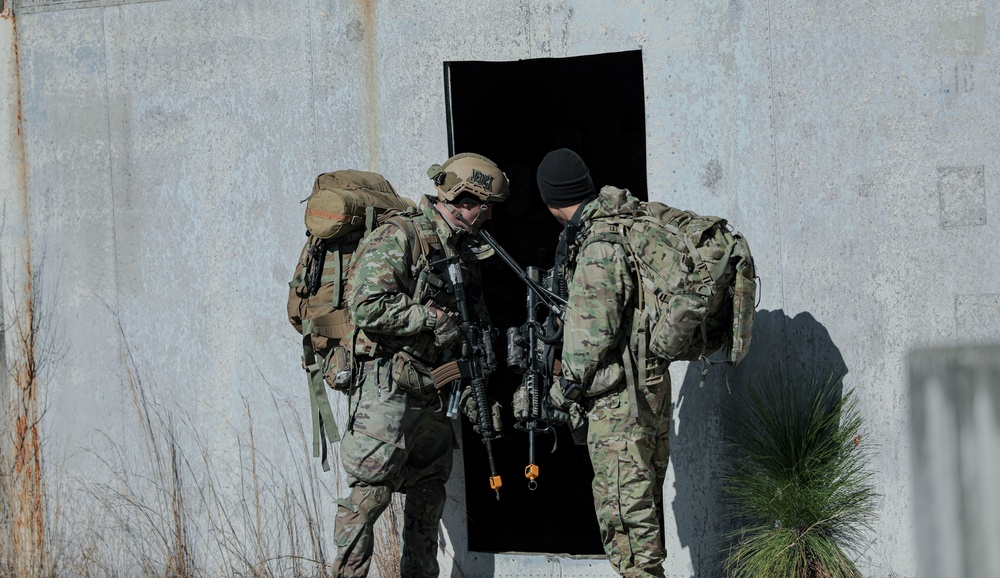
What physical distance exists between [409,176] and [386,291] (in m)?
1.07

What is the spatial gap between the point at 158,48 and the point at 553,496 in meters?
3.48

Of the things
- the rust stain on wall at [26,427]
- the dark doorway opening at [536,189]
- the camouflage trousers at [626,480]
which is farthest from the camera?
the dark doorway opening at [536,189]

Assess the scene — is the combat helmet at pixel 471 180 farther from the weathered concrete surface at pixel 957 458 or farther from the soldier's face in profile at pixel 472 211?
the weathered concrete surface at pixel 957 458

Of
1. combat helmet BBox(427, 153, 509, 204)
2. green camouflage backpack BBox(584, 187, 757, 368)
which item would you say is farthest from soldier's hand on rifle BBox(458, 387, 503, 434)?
combat helmet BBox(427, 153, 509, 204)

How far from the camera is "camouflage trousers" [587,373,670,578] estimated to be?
14.3 feet

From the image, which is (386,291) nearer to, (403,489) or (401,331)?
(401,331)

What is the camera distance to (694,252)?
169 inches

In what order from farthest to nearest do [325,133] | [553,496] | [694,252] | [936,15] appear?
[553,496], [325,133], [936,15], [694,252]

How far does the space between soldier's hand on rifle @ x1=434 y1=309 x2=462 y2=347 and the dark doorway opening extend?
1.87m

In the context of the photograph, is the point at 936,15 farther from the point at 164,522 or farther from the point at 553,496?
the point at 164,522

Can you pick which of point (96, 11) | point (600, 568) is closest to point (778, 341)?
point (600, 568)

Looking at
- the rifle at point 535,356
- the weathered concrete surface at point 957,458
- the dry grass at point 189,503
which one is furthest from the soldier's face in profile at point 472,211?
the weathered concrete surface at point 957,458

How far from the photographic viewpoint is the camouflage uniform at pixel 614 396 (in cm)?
424

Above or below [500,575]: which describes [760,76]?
above
